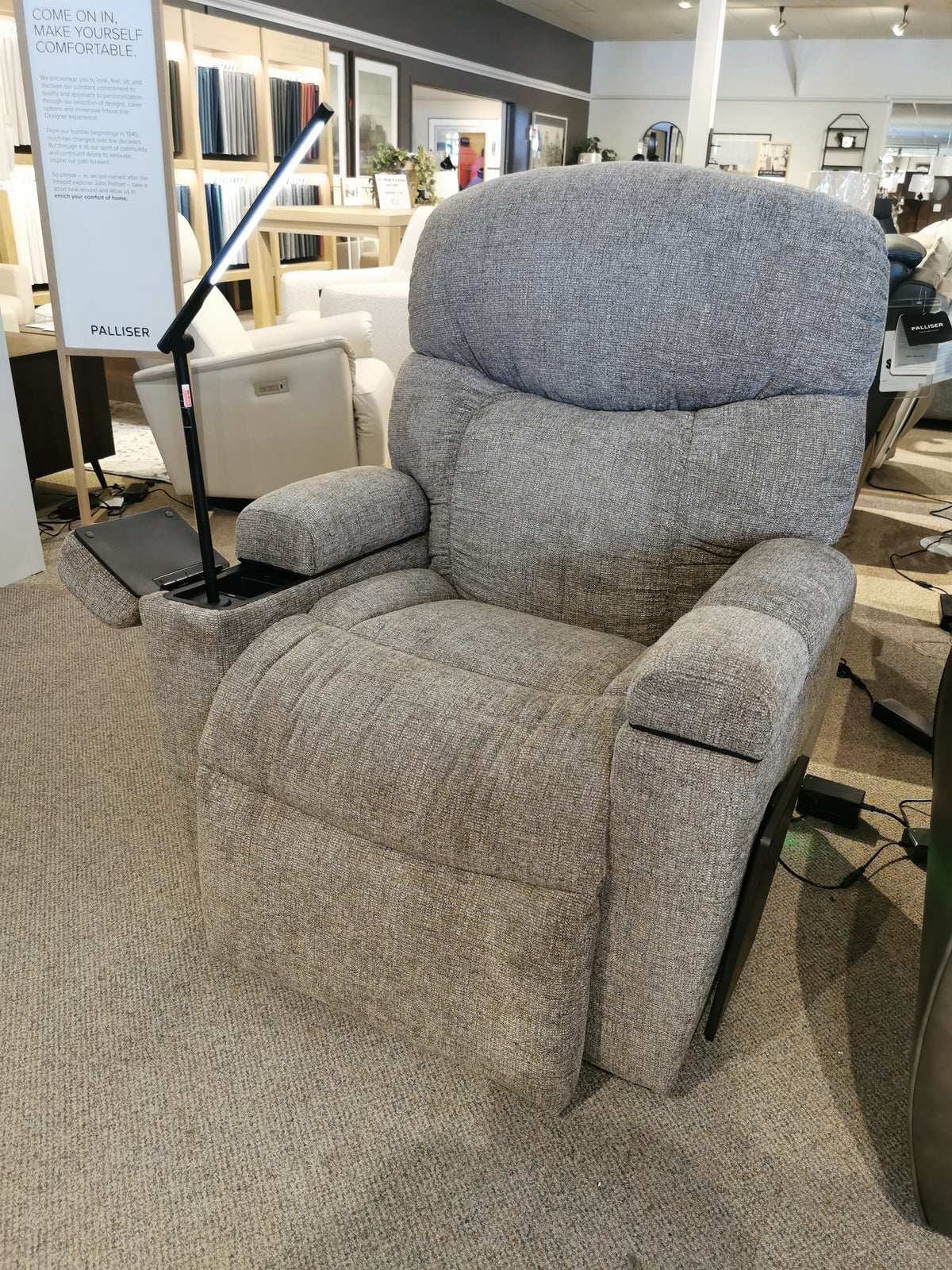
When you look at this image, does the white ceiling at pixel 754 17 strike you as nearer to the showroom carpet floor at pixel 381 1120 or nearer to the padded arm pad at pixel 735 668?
the padded arm pad at pixel 735 668

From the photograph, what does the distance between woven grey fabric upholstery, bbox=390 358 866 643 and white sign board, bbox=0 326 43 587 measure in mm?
1345

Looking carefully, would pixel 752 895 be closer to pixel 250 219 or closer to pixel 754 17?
pixel 250 219

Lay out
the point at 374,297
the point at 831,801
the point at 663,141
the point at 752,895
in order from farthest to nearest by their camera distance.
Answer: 1. the point at 663,141
2. the point at 374,297
3. the point at 831,801
4. the point at 752,895

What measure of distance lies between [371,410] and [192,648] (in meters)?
1.86

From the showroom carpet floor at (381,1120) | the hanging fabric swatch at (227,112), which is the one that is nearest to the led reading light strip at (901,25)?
the hanging fabric swatch at (227,112)

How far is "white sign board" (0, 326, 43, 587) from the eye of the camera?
2533 millimetres

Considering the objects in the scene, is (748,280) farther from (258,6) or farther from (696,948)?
(258,6)

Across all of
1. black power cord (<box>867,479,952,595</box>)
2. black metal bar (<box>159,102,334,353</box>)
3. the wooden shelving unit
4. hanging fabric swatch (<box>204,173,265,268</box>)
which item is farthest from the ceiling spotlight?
black metal bar (<box>159,102,334,353</box>)

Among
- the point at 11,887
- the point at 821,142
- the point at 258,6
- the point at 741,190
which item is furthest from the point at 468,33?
the point at 11,887

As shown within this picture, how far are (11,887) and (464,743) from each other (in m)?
0.92

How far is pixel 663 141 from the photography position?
34.6 ft

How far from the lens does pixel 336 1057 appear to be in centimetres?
128

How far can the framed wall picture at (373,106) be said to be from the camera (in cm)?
682

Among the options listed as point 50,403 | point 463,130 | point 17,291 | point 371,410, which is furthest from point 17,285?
point 463,130
